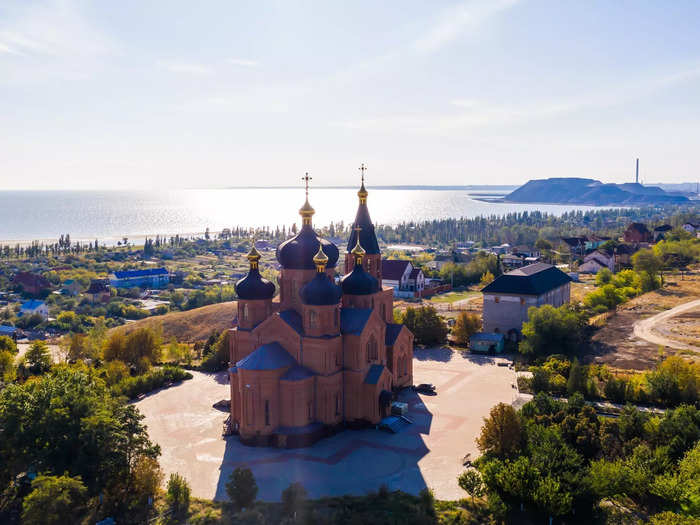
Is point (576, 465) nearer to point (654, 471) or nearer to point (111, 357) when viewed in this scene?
point (654, 471)

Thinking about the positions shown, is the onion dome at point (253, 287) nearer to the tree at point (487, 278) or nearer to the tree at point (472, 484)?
the tree at point (472, 484)

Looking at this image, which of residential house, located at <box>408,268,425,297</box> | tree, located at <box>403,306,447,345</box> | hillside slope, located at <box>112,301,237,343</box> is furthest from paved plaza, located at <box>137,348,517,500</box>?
residential house, located at <box>408,268,425,297</box>

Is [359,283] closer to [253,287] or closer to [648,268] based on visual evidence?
[253,287]

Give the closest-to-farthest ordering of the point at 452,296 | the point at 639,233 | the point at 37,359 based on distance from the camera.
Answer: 1. the point at 37,359
2. the point at 452,296
3. the point at 639,233

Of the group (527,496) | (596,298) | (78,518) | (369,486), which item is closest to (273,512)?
(369,486)

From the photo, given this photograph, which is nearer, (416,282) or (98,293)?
(416,282)

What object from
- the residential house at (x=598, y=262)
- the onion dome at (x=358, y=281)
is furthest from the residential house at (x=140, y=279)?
the onion dome at (x=358, y=281)

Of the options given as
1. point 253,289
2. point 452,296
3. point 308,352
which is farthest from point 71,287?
point 308,352

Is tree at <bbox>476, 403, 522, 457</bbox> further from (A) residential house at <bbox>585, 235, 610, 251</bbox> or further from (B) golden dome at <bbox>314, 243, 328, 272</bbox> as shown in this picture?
(A) residential house at <bbox>585, 235, 610, 251</bbox>
